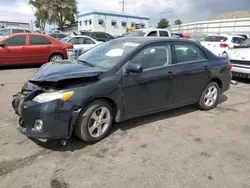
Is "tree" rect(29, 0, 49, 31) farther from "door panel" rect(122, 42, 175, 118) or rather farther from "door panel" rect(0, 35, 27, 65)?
"door panel" rect(122, 42, 175, 118)

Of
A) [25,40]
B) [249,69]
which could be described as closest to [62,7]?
[25,40]

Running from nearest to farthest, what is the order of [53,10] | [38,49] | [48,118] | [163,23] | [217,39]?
[48,118] → [38,49] → [217,39] → [53,10] → [163,23]

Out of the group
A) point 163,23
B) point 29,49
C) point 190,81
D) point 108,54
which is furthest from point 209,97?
point 163,23

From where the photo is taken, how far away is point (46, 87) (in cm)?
302

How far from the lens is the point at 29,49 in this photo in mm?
9273

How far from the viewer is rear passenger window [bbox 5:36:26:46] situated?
8984 mm

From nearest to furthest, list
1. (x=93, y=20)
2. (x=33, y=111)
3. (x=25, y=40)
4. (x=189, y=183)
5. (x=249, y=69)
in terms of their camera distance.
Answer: (x=189, y=183) → (x=33, y=111) → (x=249, y=69) → (x=25, y=40) → (x=93, y=20)

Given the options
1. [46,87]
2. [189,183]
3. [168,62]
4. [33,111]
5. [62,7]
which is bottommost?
[189,183]

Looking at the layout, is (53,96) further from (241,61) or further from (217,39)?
(217,39)

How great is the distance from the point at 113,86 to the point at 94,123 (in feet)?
2.03

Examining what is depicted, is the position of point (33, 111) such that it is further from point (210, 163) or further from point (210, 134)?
point (210, 134)

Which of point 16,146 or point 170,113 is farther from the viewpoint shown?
point 170,113

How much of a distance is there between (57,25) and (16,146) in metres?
57.0

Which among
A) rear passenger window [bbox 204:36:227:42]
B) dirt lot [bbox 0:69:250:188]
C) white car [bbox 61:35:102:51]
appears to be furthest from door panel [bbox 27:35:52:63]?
rear passenger window [bbox 204:36:227:42]
